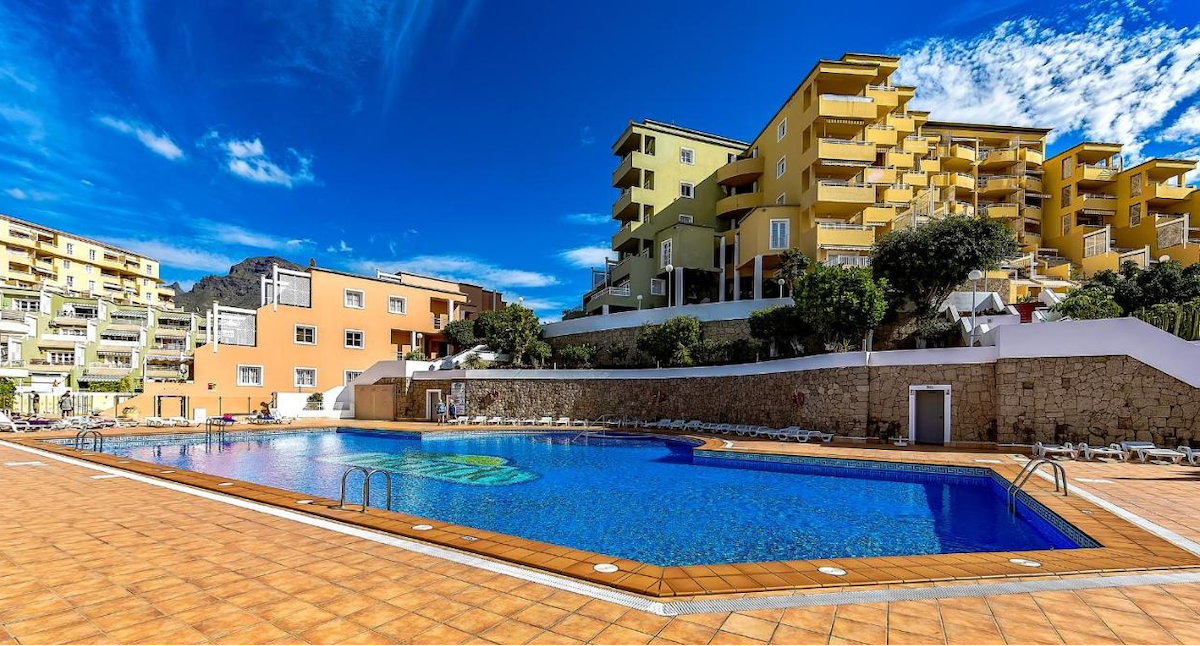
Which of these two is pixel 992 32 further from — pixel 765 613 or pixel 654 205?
pixel 765 613

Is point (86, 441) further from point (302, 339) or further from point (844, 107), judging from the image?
point (844, 107)

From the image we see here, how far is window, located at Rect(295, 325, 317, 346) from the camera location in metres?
27.7

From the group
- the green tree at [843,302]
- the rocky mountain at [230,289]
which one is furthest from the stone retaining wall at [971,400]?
the rocky mountain at [230,289]

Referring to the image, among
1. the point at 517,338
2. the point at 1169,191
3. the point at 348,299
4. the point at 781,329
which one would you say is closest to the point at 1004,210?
the point at 1169,191

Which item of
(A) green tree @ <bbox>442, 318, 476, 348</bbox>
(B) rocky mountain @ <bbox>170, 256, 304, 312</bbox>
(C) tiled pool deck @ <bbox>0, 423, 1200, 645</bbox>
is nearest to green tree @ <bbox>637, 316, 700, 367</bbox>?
(A) green tree @ <bbox>442, 318, 476, 348</bbox>

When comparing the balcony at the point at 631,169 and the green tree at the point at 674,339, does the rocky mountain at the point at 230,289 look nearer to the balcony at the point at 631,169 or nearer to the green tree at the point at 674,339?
the balcony at the point at 631,169

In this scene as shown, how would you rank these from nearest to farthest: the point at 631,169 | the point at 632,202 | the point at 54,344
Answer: the point at 632,202, the point at 631,169, the point at 54,344

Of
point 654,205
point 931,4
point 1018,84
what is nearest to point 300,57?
point 654,205

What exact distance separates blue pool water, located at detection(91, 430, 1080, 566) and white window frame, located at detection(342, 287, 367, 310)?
13.7m

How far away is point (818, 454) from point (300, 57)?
26.2 m

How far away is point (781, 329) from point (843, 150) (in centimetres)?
1167

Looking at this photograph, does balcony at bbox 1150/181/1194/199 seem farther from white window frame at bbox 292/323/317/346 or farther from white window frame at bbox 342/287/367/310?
white window frame at bbox 292/323/317/346

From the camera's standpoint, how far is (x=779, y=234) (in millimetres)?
27734

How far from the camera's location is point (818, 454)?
12.9 meters
